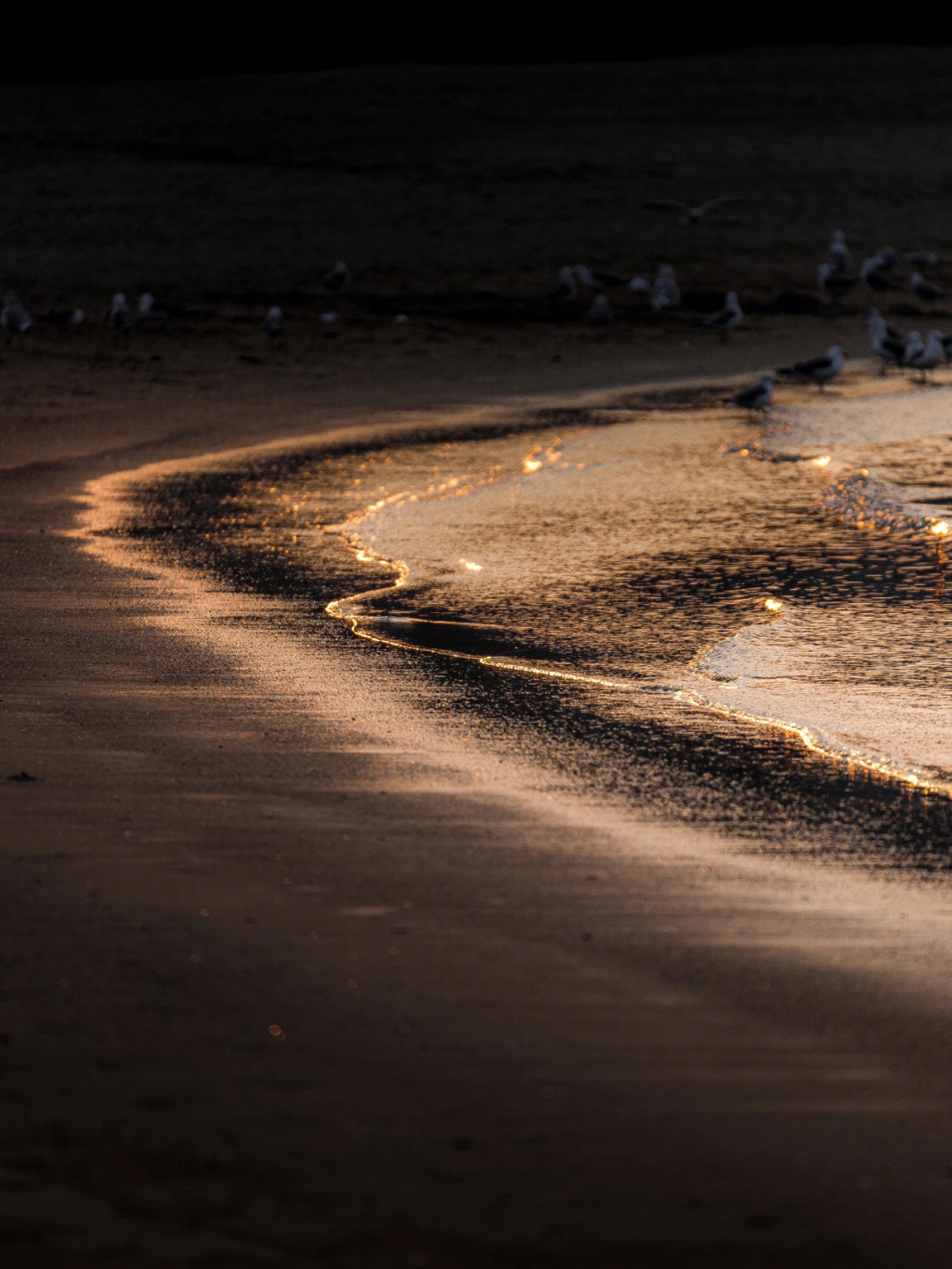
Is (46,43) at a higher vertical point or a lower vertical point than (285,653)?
higher

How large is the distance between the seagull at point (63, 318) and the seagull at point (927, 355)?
10.1 metres

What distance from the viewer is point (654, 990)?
344cm

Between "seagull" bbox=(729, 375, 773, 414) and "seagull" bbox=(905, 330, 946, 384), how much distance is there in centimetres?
369

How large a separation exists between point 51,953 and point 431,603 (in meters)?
4.33

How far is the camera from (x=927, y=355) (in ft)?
61.9

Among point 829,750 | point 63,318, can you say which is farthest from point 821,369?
point 829,750

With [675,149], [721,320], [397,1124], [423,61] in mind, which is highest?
[423,61]

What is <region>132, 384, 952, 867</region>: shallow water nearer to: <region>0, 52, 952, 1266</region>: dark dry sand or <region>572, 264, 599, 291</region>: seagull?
<region>0, 52, 952, 1266</region>: dark dry sand

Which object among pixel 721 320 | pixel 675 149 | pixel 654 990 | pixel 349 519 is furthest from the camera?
pixel 675 149

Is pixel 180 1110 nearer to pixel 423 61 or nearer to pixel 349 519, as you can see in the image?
pixel 349 519

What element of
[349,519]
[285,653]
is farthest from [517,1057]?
[349,519]

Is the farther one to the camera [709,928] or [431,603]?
[431,603]

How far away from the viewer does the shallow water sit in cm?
502

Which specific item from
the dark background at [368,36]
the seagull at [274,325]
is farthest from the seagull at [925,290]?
the dark background at [368,36]
